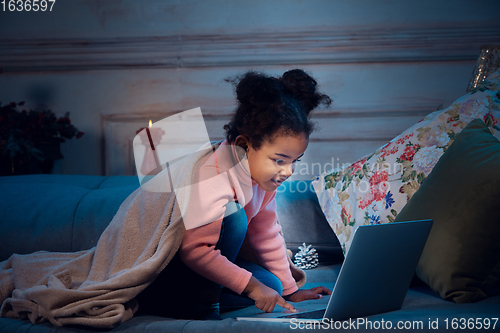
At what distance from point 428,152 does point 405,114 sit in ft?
3.07

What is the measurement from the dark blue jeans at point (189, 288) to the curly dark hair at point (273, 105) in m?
0.19

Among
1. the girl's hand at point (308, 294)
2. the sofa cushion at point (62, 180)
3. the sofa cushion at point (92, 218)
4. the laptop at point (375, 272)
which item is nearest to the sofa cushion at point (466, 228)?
the laptop at point (375, 272)

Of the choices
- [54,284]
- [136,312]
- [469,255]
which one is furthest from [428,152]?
[54,284]

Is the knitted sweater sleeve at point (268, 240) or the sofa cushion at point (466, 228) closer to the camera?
the sofa cushion at point (466, 228)

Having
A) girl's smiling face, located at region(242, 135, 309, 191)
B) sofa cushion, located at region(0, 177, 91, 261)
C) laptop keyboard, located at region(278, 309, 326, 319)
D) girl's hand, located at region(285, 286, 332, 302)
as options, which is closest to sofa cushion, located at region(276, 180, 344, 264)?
girl's hand, located at region(285, 286, 332, 302)

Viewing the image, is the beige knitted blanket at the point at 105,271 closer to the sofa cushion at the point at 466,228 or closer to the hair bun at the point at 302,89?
the hair bun at the point at 302,89

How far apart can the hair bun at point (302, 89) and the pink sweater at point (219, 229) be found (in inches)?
7.8

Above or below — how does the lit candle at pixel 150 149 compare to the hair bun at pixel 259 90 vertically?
below

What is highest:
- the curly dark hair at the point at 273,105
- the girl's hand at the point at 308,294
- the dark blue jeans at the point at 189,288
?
the curly dark hair at the point at 273,105

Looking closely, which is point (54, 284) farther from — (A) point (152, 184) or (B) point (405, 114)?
(B) point (405, 114)

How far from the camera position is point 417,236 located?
0.74m

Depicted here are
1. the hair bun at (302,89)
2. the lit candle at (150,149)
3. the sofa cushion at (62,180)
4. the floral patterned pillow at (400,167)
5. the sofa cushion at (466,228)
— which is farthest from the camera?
the lit candle at (150,149)

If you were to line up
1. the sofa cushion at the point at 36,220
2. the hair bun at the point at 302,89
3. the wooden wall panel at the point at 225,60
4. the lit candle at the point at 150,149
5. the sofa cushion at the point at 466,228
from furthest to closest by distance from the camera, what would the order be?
the wooden wall panel at the point at 225,60 < the lit candle at the point at 150,149 < the sofa cushion at the point at 36,220 < the hair bun at the point at 302,89 < the sofa cushion at the point at 466,228

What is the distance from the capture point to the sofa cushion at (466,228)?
77 centimetres
